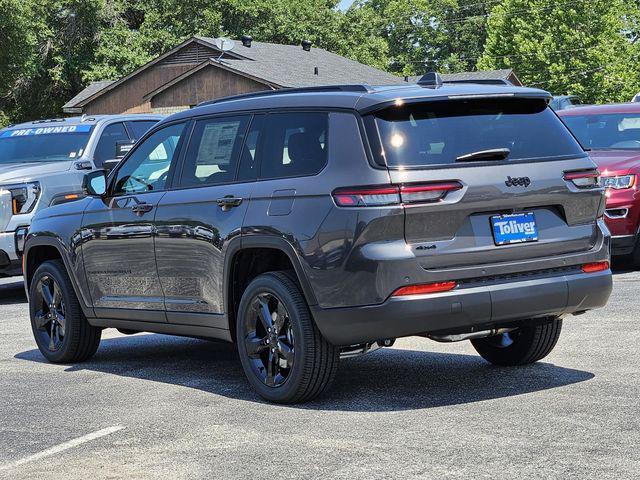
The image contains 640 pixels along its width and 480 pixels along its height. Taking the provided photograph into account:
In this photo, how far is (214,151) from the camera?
7805mm

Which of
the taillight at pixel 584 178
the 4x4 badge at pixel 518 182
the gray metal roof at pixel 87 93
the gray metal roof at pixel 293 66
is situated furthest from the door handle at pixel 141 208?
the gray metal roof at pixel 87 93

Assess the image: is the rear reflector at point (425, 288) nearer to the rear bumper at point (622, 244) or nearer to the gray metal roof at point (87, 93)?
the rear bumper at point (622, 244)

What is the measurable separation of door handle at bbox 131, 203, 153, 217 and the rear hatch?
203 cm

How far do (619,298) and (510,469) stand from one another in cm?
627

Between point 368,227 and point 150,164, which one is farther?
point 150,164

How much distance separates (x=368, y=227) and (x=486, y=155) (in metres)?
0.83

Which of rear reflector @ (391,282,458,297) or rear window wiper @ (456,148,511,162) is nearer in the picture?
rear reflector @ (391,282,458,297)

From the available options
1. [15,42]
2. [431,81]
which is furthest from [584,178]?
[15,42]

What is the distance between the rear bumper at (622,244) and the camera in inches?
531

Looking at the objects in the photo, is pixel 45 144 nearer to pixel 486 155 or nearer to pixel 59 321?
pixel 59 321

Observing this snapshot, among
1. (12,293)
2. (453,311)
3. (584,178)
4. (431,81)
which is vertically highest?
(431,81)

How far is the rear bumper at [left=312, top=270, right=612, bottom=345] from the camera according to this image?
256 inches

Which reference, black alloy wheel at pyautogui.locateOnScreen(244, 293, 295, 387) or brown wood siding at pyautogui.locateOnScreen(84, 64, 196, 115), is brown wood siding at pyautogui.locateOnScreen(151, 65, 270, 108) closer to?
brown wood siding at pyautogui.locateOnScreen(84, 64, 196, 115)

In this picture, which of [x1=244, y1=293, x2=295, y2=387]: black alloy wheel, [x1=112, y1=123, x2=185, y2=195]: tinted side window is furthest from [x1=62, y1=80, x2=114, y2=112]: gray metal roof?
[x1=244, y1=293, x2=295, y2=387]: black alloy wheel
